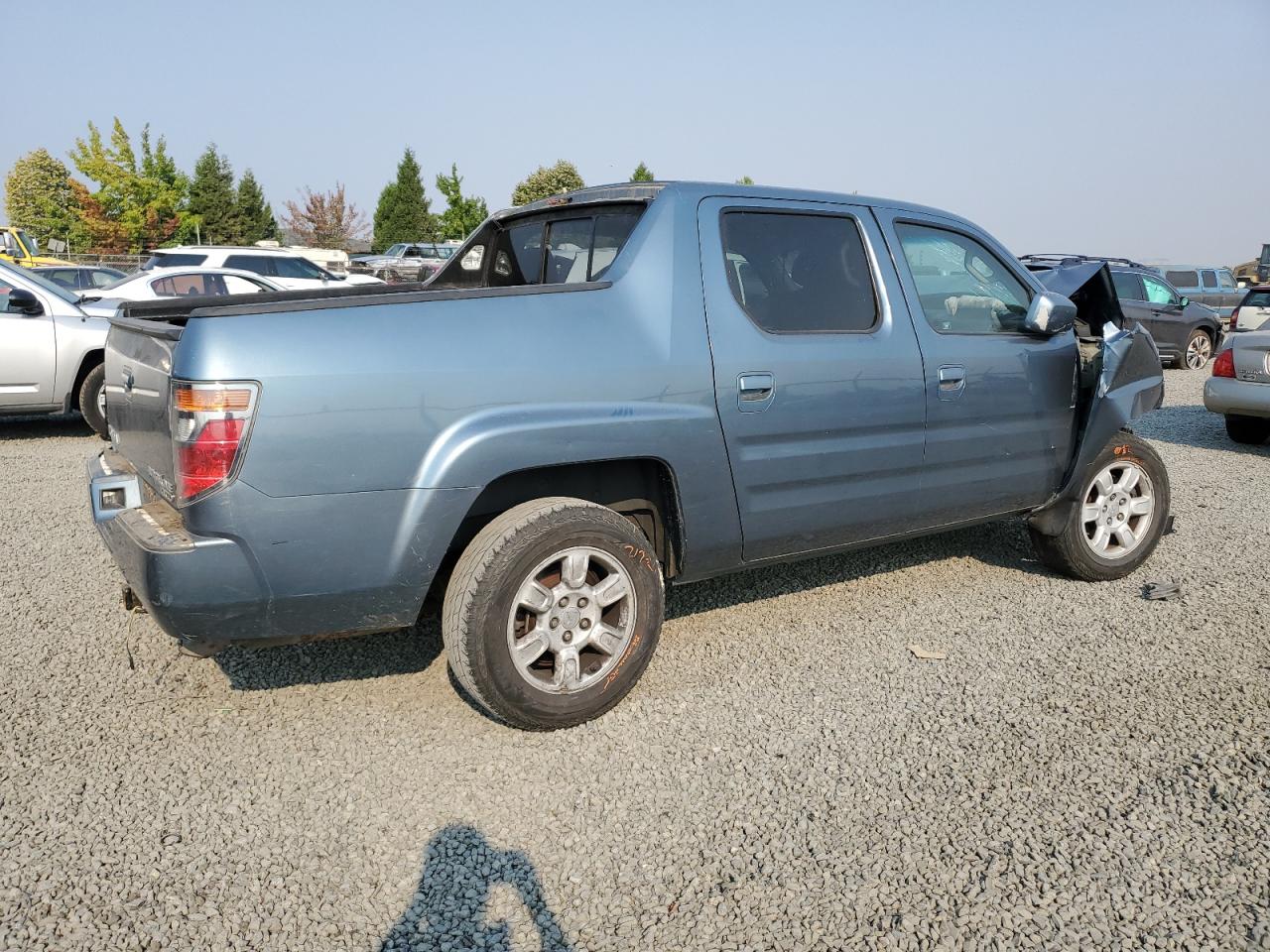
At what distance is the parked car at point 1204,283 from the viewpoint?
22.4 meters

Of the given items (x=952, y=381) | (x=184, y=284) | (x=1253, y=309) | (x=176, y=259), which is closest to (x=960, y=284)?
(x=952, y=381)

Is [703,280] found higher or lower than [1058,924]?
higher

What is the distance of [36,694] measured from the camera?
142 inches

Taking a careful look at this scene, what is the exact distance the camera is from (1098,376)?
4.64m

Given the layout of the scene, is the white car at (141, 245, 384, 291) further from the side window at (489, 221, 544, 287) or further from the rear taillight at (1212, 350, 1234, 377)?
the rear taillight at (1212, 350, 1234, 377)

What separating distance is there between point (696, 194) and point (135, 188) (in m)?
51.8

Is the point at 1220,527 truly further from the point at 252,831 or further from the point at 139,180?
the point at 139,180

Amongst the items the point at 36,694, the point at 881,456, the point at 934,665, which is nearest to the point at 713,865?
the point at 934,665

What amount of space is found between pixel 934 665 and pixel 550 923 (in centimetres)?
215

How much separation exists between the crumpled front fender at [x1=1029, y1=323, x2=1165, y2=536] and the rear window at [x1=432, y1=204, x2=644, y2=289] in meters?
2.51

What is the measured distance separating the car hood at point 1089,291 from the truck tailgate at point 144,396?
3.96 meters

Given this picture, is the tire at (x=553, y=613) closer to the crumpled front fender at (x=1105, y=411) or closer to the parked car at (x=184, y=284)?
the crumpled front fender at (x=1105, y=411)

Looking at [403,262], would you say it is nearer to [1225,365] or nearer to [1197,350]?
[1197,350]

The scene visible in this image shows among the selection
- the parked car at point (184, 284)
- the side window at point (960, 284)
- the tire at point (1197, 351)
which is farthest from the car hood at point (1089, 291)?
the tire at point (1197, 351)
